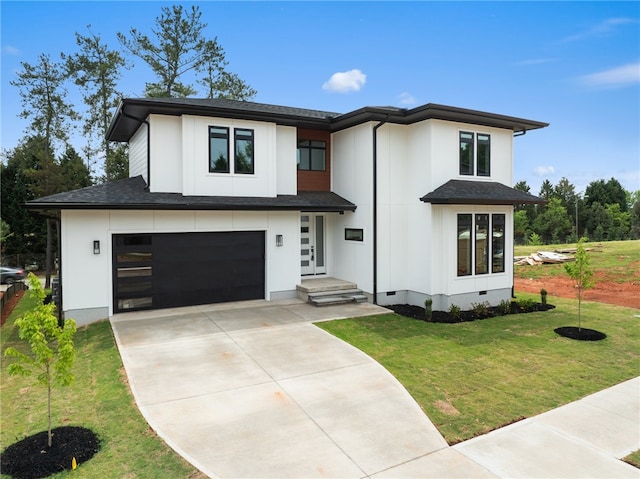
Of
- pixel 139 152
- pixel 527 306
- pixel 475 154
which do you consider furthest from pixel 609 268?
pixel 139 152

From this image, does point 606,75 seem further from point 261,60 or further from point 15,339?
point 15,339

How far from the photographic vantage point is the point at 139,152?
13.5 meters

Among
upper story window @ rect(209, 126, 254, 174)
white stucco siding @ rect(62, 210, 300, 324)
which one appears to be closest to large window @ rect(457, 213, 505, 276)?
upper story window @ rect(209, 126, 254, 174)

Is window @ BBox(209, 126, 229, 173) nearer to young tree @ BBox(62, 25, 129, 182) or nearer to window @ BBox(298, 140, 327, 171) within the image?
window @ BBox(298, 140, 327, 171)

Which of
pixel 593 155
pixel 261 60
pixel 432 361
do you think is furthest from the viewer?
pixel 593 155

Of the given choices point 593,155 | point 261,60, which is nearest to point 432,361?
point 261,60

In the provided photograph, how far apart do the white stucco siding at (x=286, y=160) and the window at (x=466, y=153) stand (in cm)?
527

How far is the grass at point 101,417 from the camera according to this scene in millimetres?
4383

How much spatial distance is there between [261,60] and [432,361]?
22092 mm

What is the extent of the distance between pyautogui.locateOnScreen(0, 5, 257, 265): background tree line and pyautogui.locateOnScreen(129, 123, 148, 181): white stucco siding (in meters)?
12.4

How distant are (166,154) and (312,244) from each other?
5.64 m

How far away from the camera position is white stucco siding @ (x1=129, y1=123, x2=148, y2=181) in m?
12.4

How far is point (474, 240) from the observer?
12477 mm

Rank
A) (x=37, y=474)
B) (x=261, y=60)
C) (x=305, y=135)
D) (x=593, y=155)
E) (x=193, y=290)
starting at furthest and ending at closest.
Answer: (x=593, y=155) → (x=261, y=60) → (x=305, y=135) → (x=193, y=290) → (x=37, y=474)
